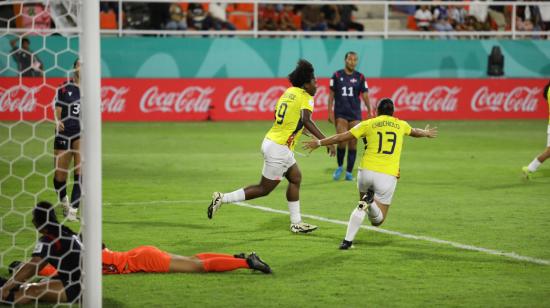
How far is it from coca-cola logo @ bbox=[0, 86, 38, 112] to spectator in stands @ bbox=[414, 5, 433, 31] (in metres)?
13.5

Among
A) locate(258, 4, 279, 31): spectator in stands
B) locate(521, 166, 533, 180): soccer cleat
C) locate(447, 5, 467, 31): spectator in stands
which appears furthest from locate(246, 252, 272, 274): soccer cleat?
locate(447, 5, 467, 31): spectator in stands

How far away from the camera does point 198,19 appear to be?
28250 millimetres

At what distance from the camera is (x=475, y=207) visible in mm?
13258

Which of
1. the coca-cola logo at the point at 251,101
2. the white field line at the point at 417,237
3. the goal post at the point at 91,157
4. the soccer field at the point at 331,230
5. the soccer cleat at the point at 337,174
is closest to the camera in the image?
the goal post at the point at 91,157

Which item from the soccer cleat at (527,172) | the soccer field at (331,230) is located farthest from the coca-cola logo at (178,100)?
the soccer cleat at (527,172)

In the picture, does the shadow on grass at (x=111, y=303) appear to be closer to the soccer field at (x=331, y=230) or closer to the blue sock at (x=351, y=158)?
the soccer field at (x=331, y=230)

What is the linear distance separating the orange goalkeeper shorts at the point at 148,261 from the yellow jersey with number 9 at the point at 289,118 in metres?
3.02

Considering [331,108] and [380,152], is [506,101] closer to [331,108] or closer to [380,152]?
[331,108]

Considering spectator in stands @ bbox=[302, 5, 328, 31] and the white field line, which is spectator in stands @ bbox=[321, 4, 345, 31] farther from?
the white field line

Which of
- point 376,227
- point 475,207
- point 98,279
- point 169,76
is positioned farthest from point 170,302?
point 169,76

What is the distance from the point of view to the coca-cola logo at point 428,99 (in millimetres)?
27734

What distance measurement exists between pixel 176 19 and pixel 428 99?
8.45 meters

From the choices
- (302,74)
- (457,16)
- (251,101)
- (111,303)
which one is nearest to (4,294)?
(111,303)

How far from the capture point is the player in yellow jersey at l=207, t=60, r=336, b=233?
441 inches
